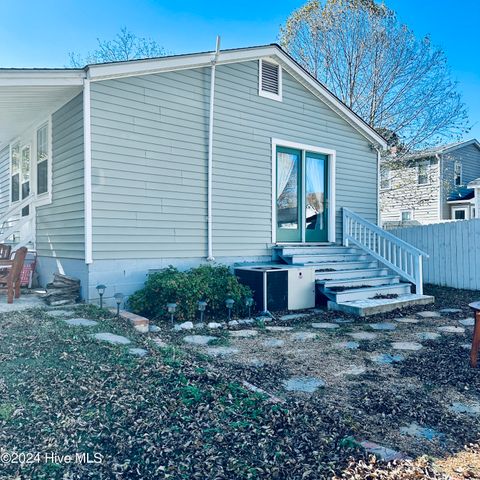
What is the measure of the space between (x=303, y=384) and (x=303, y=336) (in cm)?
166

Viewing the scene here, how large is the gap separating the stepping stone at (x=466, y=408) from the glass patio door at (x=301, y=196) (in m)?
5.29

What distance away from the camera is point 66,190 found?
20.7 feet

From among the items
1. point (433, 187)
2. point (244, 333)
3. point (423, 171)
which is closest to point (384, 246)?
point (244, 333)

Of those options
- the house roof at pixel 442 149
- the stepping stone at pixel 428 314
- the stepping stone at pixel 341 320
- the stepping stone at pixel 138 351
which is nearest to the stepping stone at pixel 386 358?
the stepping stone at pixel 341 320

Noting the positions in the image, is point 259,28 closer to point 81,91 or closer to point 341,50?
point 341,50

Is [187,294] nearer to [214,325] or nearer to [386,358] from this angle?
[214,325]

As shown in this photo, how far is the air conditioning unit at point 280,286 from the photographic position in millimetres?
6266

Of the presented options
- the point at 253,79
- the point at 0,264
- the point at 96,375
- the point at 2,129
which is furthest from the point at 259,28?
the point at 96,375

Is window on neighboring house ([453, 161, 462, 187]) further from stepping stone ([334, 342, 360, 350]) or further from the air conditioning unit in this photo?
stepping stone ([334, 342, 360, 350])

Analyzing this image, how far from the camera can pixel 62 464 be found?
1973 millimetres

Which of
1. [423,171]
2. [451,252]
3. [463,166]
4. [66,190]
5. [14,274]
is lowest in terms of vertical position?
[14,274]

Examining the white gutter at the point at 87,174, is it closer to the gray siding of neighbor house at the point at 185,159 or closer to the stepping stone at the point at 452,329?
the gray siding of neighbor house at the point at 185,159

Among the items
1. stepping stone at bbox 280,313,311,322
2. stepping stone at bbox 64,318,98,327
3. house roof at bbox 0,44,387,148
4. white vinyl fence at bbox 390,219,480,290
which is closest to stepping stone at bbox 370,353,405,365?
stepping stone at bbox 280,313,311,322

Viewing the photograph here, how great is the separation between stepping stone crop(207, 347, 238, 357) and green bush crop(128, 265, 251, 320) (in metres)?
1.33
